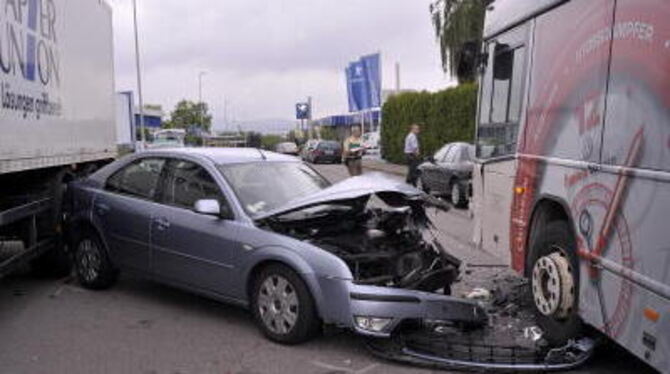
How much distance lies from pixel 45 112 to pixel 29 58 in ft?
2.41

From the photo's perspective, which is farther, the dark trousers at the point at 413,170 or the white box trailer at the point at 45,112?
the dark trousers at the point at 413,170

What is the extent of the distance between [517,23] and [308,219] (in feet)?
8.55

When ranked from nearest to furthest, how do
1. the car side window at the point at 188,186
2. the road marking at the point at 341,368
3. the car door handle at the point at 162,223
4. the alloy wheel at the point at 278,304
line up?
the road marking at the point at 341,368, the alloy wheel at the point at 278,304, the car side window at the point at 188,186, the car door handle at the point at 162,223

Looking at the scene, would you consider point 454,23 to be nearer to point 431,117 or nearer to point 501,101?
point 431,117

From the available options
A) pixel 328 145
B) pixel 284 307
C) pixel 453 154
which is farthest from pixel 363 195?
pixel 328 145

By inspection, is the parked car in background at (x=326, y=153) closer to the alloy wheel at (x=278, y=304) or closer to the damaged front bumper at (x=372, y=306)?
the alloy wheel at (x=278, y=304)

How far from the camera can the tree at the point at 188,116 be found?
86.2 meters

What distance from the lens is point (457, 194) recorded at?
616 inches

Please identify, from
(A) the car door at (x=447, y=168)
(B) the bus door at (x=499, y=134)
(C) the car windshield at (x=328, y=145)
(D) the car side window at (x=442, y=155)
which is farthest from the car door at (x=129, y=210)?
(C) the car windshield at (x=328, y=145)

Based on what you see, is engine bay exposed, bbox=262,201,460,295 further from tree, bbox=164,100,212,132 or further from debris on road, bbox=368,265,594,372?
tree, bbox=164,100,212,132

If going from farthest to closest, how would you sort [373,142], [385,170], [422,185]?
[373,142]
[385,170]
[422,185]

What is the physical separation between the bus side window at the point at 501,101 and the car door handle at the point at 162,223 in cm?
318

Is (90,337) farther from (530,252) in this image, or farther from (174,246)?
(530,252)

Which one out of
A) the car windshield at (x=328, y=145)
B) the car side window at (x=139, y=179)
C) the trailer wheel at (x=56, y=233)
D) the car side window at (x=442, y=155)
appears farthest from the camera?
the car windshield at (x=328, y=145)
